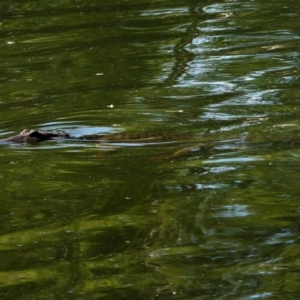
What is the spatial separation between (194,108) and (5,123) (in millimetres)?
1567

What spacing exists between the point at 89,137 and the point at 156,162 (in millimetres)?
892

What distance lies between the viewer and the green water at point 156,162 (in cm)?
507

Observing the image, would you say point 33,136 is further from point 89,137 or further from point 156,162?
point 156,162

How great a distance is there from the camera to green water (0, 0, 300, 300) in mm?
5070

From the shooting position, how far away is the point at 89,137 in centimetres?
771

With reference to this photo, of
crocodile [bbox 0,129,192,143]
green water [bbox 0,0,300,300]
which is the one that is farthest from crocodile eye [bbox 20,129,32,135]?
green water [bbox 0,0,300,300]

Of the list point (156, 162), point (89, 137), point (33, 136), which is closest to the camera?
point (156, 162)

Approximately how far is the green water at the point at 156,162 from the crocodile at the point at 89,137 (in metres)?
0.07

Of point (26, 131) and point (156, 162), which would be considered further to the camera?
point (26, 131)

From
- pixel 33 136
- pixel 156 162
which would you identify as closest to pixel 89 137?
pixel 33 136

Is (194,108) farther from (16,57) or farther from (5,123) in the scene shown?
(16,57)

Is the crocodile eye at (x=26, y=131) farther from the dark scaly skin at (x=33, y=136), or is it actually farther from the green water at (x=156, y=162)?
the green water at (x=156, y=162)

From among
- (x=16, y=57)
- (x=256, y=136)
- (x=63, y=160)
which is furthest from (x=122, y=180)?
(x=16, y=57)

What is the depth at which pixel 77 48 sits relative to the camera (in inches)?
442
